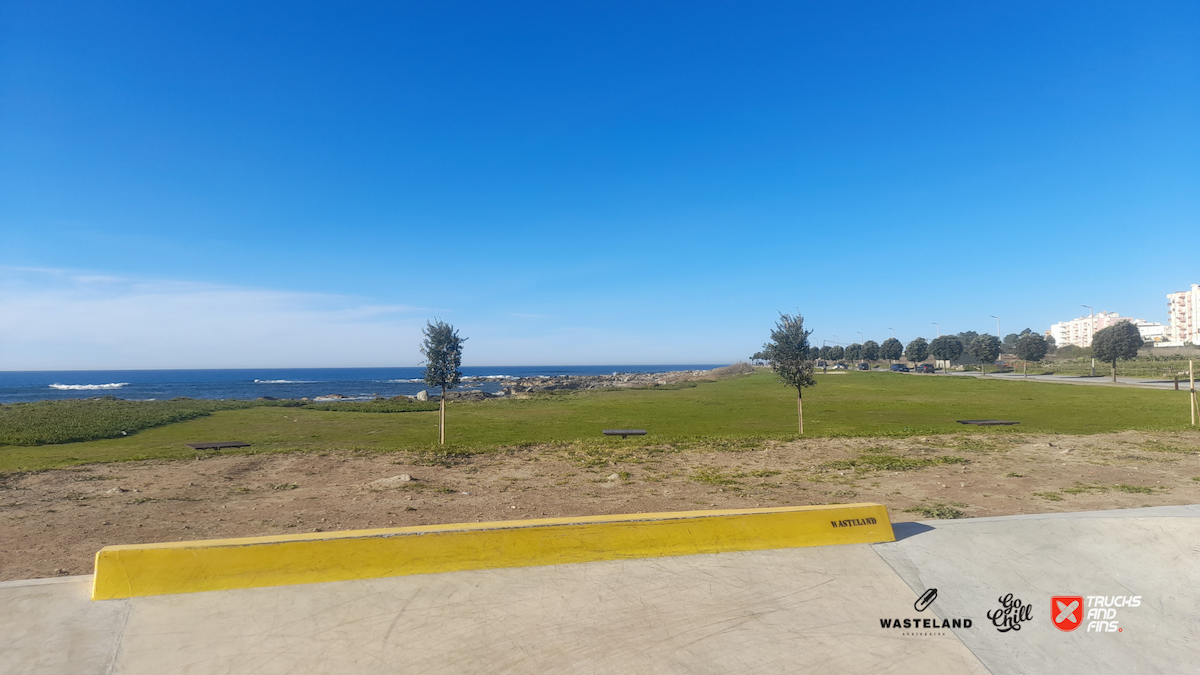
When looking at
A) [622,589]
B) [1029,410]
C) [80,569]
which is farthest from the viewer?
[1029,410]

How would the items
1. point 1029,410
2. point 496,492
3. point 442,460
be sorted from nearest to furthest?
point 496,492 → point 442,460 → point 1029,410

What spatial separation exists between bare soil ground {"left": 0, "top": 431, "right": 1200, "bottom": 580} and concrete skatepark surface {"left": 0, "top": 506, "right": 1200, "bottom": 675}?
223cm

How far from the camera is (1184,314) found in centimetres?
18062

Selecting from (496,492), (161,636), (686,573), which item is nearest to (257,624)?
(161,636)

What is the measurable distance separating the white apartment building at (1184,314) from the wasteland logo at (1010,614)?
9214 inches

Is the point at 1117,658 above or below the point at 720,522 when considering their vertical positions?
below

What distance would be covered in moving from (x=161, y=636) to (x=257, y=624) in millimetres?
740

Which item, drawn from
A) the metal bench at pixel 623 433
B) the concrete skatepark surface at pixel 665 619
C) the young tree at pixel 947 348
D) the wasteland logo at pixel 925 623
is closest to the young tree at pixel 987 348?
the young tree at pixel 947 348

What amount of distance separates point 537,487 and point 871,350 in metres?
125

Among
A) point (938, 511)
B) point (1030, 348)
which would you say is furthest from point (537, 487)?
point (1030, 348)

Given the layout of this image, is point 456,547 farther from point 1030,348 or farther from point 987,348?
point 987,348

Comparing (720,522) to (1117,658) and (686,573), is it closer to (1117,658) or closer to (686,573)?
(686,573)

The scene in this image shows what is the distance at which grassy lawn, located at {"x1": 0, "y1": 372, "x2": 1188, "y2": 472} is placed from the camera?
17094 mm

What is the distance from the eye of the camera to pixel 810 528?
6.62 metres
